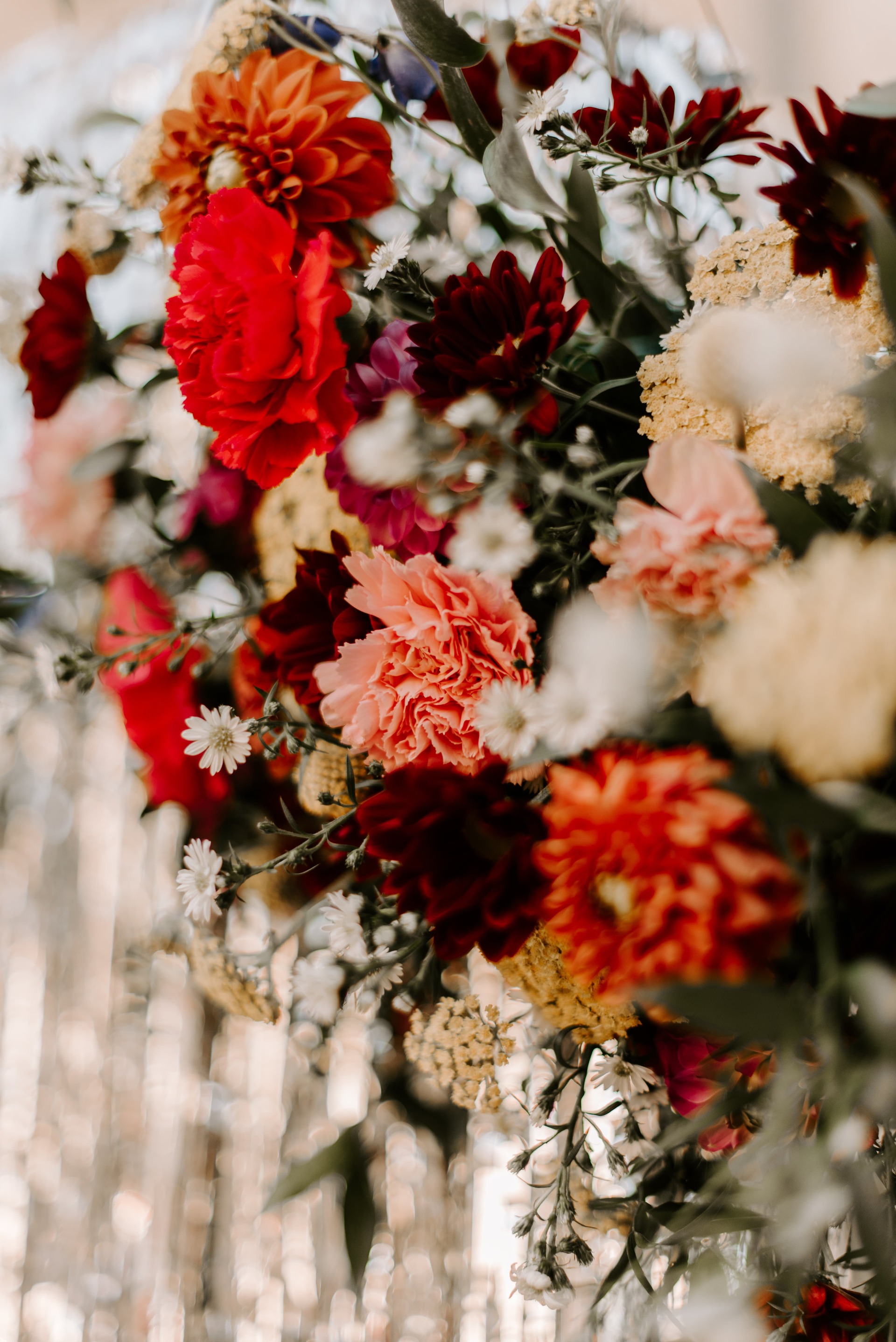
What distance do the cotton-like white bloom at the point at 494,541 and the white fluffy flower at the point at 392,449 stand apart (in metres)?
0.02

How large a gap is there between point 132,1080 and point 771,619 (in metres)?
0.53

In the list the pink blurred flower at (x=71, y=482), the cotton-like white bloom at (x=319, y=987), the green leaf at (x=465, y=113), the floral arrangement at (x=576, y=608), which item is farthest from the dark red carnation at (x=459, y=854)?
the pink blurred flower at (x=71, y=482)

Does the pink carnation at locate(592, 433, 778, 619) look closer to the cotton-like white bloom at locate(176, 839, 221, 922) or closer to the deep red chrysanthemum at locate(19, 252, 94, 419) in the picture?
the cotton-like white bloom at locate(176, 839, 221, 922)

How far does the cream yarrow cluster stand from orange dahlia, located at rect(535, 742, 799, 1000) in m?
0.13

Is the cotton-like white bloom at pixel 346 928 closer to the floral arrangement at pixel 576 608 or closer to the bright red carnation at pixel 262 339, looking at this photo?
the floral arrangement at pixel 576 608

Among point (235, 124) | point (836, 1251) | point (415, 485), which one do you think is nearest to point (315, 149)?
point (235, 124)

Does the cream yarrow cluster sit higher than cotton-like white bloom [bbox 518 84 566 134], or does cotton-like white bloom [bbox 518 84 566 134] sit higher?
cotton-like white bloom [bbox 518 84 566 134]

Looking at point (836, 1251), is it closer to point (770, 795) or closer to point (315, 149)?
point (770, 795)

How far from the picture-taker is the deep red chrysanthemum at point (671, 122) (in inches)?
12.4

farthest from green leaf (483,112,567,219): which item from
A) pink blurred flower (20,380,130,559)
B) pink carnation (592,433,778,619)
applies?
pink blurred flower (20,380,130,559)

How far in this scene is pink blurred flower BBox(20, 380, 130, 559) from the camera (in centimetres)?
55

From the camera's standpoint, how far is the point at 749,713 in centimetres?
19

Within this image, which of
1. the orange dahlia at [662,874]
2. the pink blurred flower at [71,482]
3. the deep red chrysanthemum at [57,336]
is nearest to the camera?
the orange dahlia at [662,874]

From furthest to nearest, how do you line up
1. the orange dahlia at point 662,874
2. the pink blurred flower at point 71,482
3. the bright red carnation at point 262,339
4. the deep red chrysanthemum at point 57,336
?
the pink blurred flower at point 71,482
the deep red chrysanthemum at point 57,336
the bright red carnation at point 262,339
the orange dahlia at point 662,874
